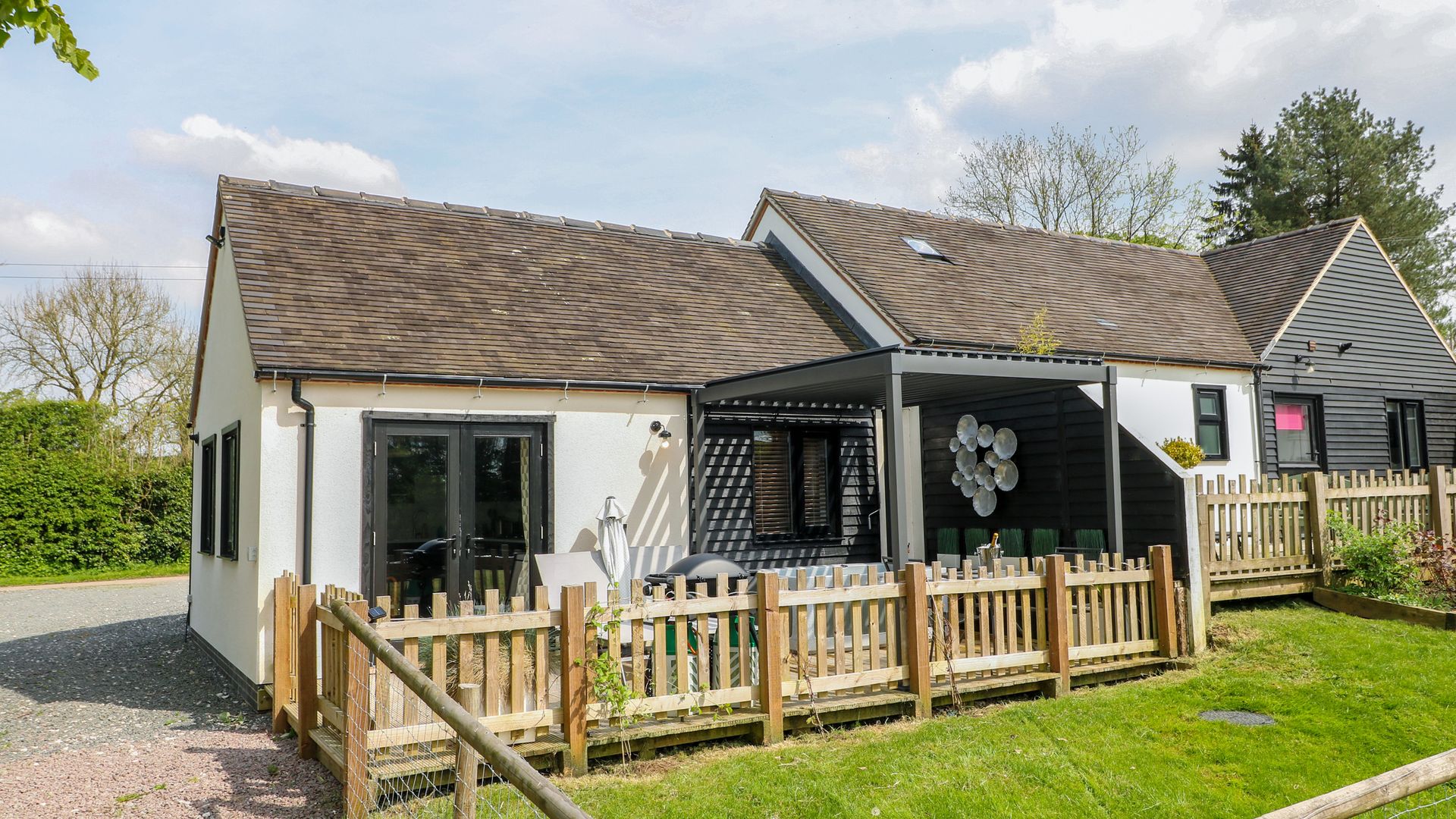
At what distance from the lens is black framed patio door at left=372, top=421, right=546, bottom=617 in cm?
998

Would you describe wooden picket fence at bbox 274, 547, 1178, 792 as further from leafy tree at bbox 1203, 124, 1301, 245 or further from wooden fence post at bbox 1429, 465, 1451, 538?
leafy tree at bbox 1203, 124, 1301, 245

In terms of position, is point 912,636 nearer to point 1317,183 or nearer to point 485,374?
point 485,374

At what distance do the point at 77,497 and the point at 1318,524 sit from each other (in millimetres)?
24996

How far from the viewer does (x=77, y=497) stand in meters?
23.2

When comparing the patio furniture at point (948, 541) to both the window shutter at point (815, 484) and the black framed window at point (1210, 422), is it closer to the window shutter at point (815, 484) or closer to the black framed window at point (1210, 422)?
the window shutter at point (815, 484)

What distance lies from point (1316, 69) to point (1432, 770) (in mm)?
40354

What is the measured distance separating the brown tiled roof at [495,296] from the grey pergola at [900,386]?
3.06 feet

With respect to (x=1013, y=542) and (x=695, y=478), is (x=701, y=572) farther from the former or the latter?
(x=1013, y=542)

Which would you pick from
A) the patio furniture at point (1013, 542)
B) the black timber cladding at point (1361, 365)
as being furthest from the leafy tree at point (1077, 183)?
the patio furniture at point (1013, 542)

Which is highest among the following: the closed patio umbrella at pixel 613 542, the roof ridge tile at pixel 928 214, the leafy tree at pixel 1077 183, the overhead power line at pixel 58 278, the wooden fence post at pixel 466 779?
the leafy tree at pixel 1077 183

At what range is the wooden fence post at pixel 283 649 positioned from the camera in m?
7.79

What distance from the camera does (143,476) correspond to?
2427 cm

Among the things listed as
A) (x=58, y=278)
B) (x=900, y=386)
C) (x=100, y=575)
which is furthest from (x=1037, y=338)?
(x=58, y=278)

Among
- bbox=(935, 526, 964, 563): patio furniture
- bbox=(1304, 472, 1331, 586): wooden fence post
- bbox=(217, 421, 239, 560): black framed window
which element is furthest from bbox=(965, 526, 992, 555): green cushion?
bbox=(217, 421, 239, 560): black framed window
